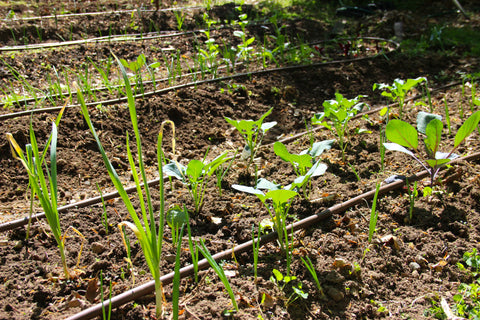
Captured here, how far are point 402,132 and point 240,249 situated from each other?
3.53 feet

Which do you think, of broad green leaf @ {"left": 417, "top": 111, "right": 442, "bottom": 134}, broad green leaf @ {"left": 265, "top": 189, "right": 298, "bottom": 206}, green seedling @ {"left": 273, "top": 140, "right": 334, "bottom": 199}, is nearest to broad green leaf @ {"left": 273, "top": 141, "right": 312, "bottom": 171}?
green seedling @ {"left": 273, "top": 140, "right": 334, "bottom": 199}

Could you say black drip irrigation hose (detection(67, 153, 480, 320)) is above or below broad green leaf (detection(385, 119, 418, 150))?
below

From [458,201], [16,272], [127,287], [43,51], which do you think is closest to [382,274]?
[458,201]

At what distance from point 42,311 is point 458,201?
6.86 feet

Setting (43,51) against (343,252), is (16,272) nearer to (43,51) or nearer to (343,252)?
(343,252)

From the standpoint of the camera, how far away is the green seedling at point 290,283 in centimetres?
162

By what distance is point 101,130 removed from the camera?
10.2ft

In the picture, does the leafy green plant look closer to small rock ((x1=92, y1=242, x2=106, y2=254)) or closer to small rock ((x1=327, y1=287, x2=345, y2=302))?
small rock ((x1=327, y1=287, x2=345, y2=302))

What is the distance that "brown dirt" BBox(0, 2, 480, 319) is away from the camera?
5.44ft

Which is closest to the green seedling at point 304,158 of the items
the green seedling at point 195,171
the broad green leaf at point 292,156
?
the broad green leaf at point 292,156

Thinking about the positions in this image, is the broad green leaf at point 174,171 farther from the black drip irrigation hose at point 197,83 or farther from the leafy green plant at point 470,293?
the leafy green plant at point 470,293

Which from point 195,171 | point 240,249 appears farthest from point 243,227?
point 195,171

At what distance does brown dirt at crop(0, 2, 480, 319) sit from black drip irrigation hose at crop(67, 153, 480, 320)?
0.04 metres

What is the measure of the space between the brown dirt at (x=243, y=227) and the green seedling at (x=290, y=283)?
1.0 inches
